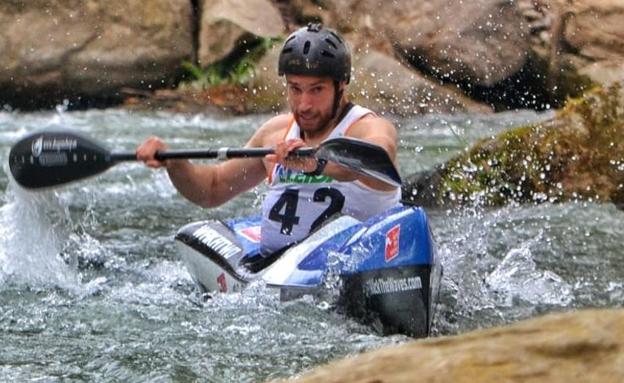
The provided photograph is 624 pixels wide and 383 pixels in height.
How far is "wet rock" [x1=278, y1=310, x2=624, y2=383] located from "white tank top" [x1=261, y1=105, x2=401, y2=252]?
304cm

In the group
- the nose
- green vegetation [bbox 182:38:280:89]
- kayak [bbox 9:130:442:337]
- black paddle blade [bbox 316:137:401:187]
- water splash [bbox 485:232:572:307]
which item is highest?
green vegetation [bbox 182:38:280:89]


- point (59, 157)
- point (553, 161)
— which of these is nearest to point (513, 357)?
point (59, 157)

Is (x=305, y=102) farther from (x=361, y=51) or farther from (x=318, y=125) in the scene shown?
(x=361, y=51)

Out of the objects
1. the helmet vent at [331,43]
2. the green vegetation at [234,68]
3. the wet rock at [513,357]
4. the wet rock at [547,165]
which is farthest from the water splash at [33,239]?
the green vegetation at [234,68]

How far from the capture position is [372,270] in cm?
535

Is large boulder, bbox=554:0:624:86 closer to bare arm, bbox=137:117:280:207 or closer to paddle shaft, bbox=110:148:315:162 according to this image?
bare arm, bbox=137:117:280:207

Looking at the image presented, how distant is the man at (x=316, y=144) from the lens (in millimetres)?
5738

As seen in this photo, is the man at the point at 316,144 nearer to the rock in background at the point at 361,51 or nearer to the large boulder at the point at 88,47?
the rock in background at the point at 361,51

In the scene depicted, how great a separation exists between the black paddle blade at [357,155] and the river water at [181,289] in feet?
1.89

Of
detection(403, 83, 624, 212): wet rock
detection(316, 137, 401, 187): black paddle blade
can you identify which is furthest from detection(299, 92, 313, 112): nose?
detection(403, 83, 624, 212): wet rock

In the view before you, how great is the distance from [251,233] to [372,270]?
51.0 inches

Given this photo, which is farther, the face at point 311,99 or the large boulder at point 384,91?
the large boulder at point 384,91

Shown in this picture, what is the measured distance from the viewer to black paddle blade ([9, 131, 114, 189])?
20.6 ft

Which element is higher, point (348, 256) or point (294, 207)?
point (294, 207)
